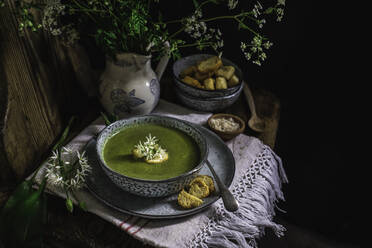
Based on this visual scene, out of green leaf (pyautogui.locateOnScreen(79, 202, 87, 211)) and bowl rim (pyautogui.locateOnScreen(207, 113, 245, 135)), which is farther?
bowl rim (pyautogui.locateOnScreen(207, 113, 245, 135))

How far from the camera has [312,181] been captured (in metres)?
1.89

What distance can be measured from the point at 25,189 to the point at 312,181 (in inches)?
54.9

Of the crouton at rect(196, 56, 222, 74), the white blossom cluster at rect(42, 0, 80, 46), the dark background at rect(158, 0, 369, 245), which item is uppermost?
the white blossom cluster at rect(42, 0, 80, 46)

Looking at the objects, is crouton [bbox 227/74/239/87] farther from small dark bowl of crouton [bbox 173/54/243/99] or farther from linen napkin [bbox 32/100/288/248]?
linen napkin [bbox 32/100/288/248]

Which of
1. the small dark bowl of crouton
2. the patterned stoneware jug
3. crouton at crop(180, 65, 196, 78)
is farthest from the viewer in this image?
crouton at crop(180, 65, 196, 78)

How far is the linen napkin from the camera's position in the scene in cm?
101

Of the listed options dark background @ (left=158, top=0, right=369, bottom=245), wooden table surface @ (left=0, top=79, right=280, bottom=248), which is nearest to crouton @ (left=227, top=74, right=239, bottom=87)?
dark background @ (left=158, top=0, right=369, bottom=245)

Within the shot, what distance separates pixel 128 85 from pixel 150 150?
33 centimetres

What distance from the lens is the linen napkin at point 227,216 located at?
3.33ft

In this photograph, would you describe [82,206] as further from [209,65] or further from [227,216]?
[209,65]

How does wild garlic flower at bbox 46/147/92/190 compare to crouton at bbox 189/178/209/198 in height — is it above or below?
above

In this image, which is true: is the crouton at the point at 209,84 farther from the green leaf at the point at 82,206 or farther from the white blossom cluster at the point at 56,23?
the green leaf at the point at 82,206

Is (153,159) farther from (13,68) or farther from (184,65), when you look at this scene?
(184,65)

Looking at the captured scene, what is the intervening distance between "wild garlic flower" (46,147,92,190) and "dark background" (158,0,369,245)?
2.96 feet
